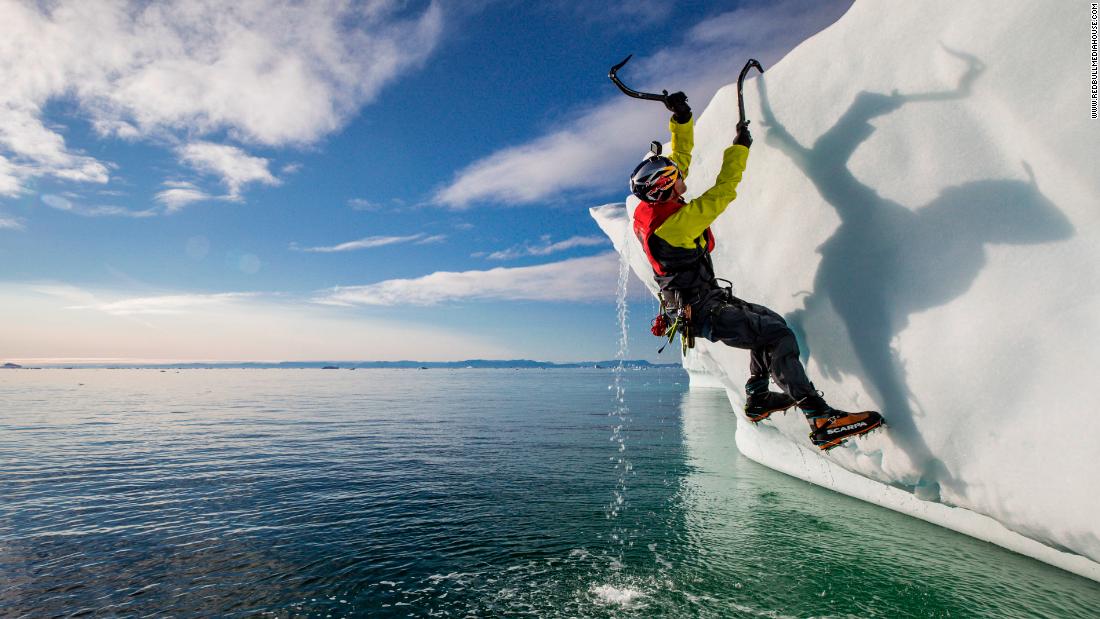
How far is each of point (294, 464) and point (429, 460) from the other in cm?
424

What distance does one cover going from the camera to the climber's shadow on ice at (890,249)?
4676 millimetres

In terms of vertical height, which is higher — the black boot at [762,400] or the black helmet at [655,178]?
→ the black helmet at [655,178]

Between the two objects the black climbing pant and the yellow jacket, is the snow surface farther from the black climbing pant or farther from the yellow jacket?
the yellow jacket

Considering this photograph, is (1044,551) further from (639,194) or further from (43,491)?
(43,491)

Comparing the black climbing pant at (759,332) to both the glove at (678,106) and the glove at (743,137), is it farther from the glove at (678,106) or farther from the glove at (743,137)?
the glove at (678,106)

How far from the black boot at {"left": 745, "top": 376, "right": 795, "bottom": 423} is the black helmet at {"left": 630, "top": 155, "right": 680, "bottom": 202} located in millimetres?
2522

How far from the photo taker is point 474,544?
8523mm

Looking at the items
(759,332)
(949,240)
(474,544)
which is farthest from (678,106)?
(474,544)

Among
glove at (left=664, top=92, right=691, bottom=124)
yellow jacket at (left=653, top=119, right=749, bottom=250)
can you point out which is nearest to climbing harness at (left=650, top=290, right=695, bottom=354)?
yellow jacket at (left=653, top=119, right=749, bottom=250)

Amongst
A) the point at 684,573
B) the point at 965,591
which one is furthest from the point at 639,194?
the point at 965,591

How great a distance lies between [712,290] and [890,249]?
197 cm

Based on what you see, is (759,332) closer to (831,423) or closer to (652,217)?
(831,423)

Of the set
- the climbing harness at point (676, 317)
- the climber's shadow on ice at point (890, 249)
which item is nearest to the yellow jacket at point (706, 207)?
the climbing harness at point (676, 317)

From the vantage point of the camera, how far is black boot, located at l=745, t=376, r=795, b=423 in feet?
19.4
